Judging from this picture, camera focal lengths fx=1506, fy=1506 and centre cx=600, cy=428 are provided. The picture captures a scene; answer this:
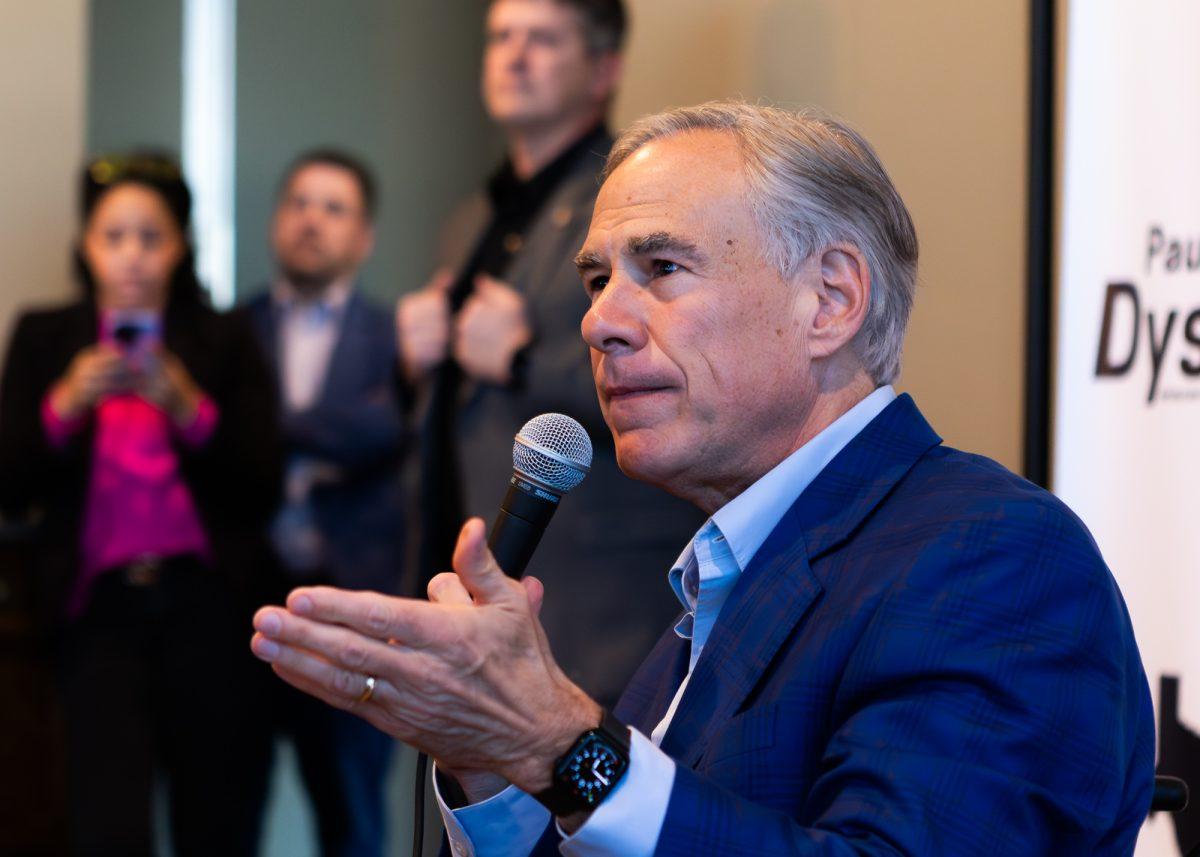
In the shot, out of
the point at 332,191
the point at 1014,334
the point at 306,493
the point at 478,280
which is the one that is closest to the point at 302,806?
the point at 306,493

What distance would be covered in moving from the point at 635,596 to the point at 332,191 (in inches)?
67.7

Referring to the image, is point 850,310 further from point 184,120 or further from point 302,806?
point 184,120

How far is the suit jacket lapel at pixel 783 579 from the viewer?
112cm

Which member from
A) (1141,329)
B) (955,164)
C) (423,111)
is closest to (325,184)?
(423,111)

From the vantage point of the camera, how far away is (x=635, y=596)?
2307mm

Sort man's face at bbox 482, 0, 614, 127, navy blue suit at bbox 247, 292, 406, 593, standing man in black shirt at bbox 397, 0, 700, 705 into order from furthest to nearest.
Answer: navy blue suit at bbox 247, 292, 406, 593 → man's face at bbox 482, 0, 614, 127 → standing man in black shirt at bbox 397, 0, 700, 705

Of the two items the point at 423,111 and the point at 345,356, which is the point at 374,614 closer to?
the point at 345,356

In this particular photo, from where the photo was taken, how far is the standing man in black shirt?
2299 millimetres

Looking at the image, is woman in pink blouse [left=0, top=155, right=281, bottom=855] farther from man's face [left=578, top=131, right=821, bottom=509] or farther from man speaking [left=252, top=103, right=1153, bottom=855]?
man's face [left=578, top=131, right=821, bottom=509]

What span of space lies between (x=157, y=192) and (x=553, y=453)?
2226mm

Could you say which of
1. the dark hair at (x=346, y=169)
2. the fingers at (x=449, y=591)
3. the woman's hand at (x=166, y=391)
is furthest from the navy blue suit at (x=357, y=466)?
the fingers at (x=449, y=591)

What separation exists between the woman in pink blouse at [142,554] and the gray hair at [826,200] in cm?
177

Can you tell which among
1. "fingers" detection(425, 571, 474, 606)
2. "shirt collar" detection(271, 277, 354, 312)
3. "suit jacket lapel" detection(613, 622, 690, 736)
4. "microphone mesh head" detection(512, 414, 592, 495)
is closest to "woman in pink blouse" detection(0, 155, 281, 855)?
"shirt collar" detection(271, 277, 354, 312)

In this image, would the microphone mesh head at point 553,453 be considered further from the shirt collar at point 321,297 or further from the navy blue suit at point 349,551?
the shirt collar at point 321,297
